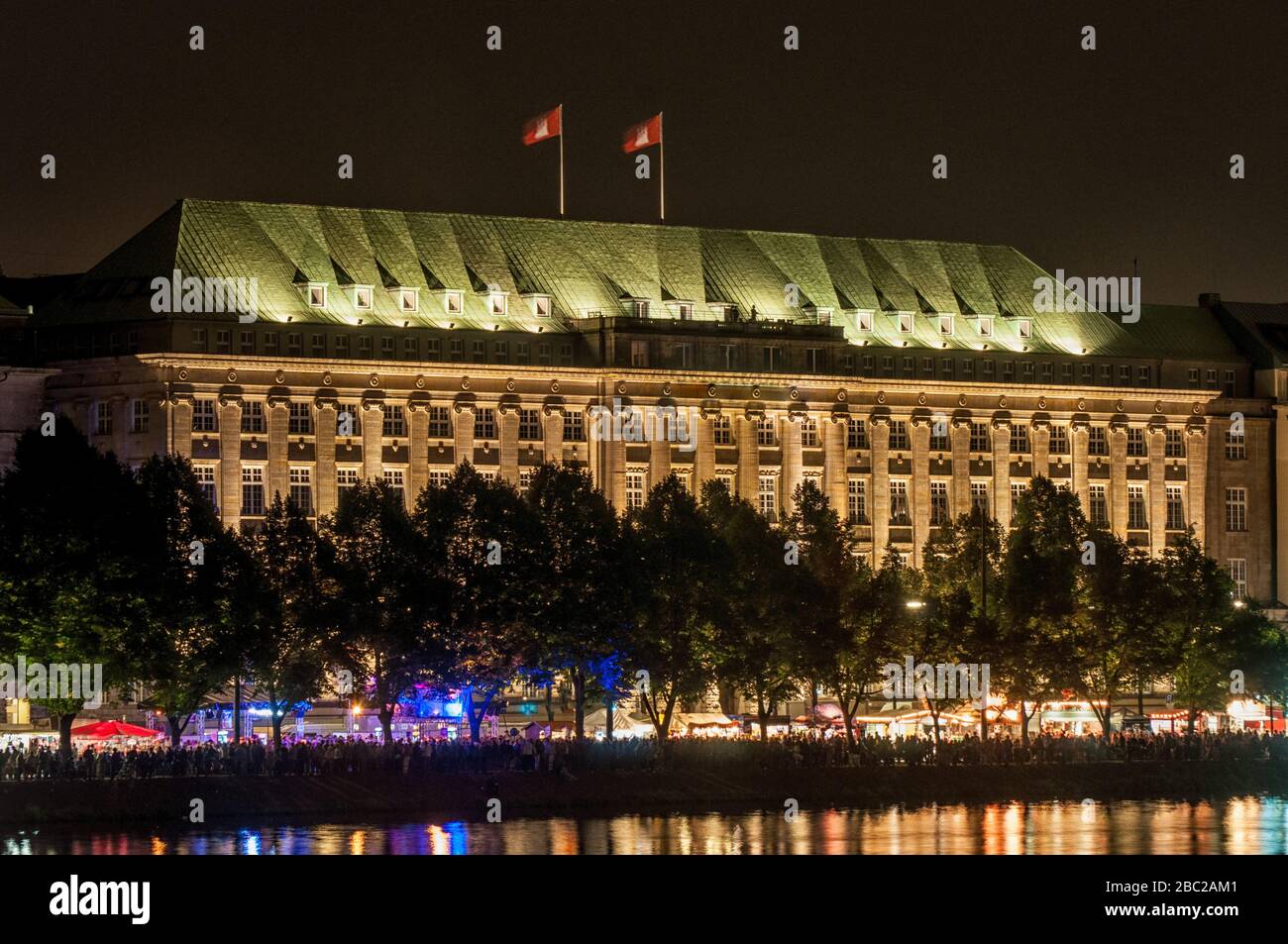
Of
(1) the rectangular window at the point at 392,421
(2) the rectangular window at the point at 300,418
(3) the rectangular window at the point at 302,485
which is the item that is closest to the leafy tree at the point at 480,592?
(3) the rectangular window at the point at 302,485

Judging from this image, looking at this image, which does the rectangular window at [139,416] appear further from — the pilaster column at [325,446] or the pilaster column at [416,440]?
the pilaster column at [416,440]

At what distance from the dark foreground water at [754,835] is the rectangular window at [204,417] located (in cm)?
5770

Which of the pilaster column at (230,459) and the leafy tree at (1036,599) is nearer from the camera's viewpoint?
the leafy tree at (1036,599)

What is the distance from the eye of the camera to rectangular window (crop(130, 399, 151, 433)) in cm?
19125

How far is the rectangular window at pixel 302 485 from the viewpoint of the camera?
638 feet

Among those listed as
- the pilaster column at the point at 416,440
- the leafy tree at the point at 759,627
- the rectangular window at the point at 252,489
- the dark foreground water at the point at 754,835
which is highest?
the pilaster column at the point at 416,440

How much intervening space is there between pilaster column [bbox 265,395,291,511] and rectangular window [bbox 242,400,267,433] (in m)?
0.36

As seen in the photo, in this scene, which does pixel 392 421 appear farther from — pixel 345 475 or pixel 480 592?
pixel 480 592

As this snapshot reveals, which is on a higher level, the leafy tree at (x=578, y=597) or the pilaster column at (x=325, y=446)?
the pilaster column at (x=325, y=446)

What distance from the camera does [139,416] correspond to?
7544 inches

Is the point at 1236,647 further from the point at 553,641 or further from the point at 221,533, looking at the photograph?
the point at 221,533

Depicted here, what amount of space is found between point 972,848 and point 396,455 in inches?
2957

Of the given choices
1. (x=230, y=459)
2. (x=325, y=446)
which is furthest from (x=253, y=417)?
(x=325, y=446)

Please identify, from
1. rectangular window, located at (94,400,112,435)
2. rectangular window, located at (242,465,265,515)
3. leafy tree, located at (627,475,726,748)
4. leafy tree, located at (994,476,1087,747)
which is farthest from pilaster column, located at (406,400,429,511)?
leafy tree, located at (627,475,726,748)
